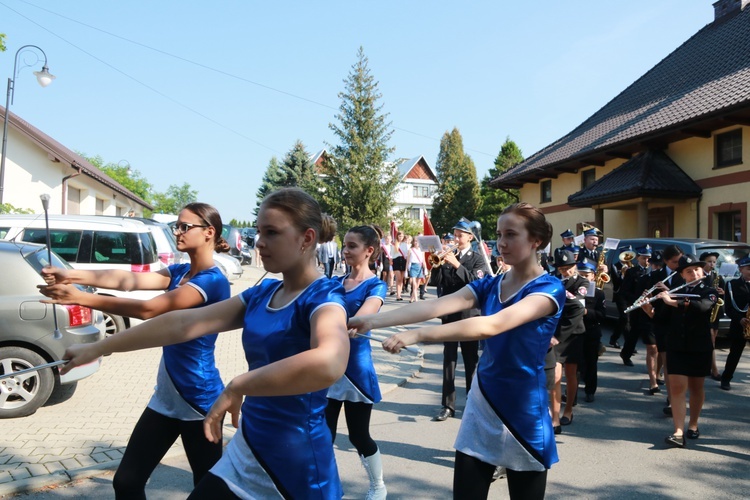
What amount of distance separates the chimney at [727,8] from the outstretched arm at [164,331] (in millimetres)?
27976

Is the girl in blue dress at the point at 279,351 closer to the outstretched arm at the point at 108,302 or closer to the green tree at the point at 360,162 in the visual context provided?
the outstretched arm at the point at 108,302

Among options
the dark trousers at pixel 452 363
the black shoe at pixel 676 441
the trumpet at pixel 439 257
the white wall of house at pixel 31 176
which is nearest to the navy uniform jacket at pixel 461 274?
the trumpet at pixel 439 257

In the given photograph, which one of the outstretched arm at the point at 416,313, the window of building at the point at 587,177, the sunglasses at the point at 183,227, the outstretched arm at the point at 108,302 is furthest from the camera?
the window of building at the point at 587,177

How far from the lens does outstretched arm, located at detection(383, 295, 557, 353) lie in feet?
7.66

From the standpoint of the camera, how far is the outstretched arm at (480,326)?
2334mm

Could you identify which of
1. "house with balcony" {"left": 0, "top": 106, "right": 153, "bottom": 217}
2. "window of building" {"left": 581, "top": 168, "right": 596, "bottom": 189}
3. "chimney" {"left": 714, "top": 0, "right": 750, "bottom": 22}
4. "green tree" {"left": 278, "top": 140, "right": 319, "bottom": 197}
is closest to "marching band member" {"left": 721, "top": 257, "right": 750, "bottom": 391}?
"window of building" {"left": 581, "top": 168, "right": 596, "bottom": 189}

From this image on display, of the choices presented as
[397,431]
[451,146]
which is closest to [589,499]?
[397,431]

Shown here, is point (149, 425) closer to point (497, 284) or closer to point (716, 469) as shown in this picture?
point (497, 284)

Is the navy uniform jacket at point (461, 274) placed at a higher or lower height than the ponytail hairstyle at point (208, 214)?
lower

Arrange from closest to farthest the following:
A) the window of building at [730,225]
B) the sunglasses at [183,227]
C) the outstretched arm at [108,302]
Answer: the outstretched arm at [108,302]
the sunglasses at [183,227]
the window of building at [730,225]

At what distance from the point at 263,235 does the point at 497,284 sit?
4.77 ft

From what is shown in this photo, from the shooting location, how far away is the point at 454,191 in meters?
64.6

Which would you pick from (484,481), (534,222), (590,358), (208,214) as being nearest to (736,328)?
(590,358)

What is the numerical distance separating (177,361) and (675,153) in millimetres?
20801
